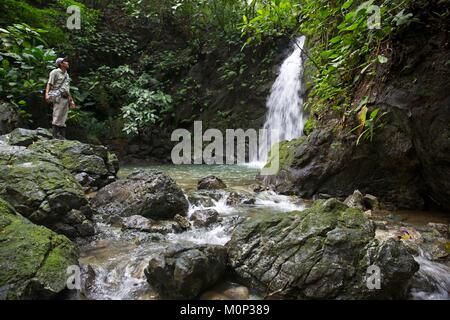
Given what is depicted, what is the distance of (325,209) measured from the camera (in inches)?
131

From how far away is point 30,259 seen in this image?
2.55 metres

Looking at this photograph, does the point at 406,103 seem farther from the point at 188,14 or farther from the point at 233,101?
the point at 188,14

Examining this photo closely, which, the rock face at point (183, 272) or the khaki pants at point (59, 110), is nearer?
the rock face at point (183, 272)

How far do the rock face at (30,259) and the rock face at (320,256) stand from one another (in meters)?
1.52

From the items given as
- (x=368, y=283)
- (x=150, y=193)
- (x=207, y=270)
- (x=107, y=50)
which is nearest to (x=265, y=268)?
(x=207, y=270)

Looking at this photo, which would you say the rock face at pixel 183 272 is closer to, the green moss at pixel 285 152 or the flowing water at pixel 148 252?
the flowing water at pixel 148 252

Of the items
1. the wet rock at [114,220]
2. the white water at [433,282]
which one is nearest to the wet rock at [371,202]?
the white water at [433,282]

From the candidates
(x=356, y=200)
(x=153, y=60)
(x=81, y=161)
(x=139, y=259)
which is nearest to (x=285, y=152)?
(x=356, y=200)

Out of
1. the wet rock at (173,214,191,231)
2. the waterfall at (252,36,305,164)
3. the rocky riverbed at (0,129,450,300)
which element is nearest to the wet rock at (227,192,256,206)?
the rocky riverbed at (0,129,450,300)

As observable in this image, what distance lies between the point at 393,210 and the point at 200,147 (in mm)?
8460

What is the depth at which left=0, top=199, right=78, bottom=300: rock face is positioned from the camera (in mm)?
2312

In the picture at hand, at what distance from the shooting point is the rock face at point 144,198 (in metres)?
4.57

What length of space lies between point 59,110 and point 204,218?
14.1 ft

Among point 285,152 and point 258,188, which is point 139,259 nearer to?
point 258,188
